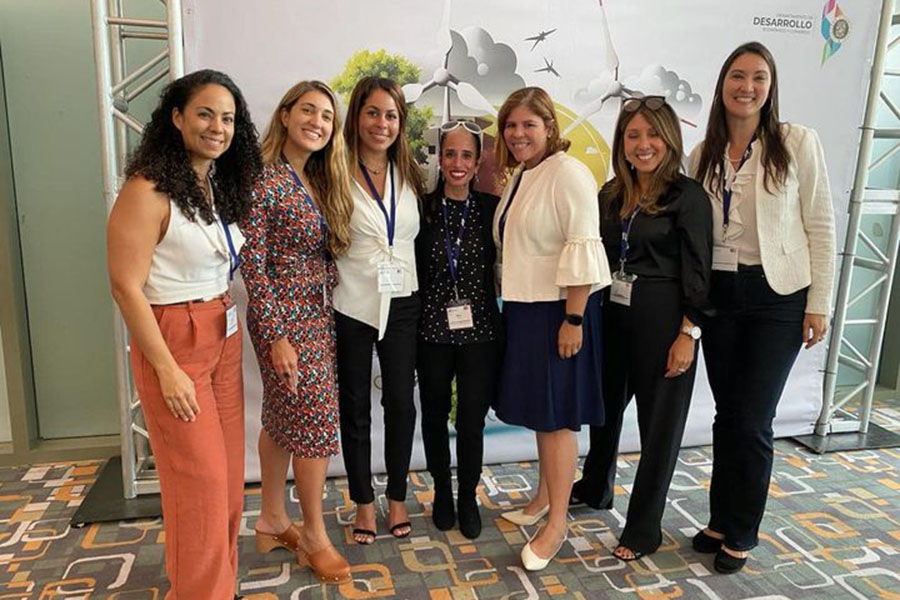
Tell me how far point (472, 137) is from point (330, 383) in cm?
99

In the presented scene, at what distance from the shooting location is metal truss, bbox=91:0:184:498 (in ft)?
8.30

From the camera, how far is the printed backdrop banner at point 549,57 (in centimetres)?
279

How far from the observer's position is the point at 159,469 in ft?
6.07

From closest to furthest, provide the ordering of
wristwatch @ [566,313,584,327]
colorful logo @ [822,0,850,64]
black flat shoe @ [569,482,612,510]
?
Answer: wristwatch @ [566,313,584,327], black flat shoe @ [569,482,612,510], colorful logo @ [822,0,850,64]

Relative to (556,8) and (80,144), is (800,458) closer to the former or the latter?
(556,8)

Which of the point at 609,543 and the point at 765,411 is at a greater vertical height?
the point at 765,411

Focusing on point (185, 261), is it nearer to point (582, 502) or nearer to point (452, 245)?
point (452, 245)

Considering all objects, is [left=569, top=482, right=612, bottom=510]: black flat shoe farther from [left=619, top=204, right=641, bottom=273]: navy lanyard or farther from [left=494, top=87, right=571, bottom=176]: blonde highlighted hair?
[left=494, top=87, right=571, bottom=176]: blonde highlighted hair

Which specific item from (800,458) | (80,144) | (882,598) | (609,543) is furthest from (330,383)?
(800,458)

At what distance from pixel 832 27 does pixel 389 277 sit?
8.76ft

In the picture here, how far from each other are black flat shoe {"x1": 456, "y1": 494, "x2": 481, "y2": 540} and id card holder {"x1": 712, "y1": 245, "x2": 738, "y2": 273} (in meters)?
1.29

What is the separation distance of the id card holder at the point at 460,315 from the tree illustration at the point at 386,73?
3.01 feet

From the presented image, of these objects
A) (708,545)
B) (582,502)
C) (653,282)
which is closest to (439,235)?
(653,282)

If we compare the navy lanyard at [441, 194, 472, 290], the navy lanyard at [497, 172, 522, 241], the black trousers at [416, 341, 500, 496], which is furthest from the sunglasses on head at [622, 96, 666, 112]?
the black trousers at [416, 341, 500, 496]
